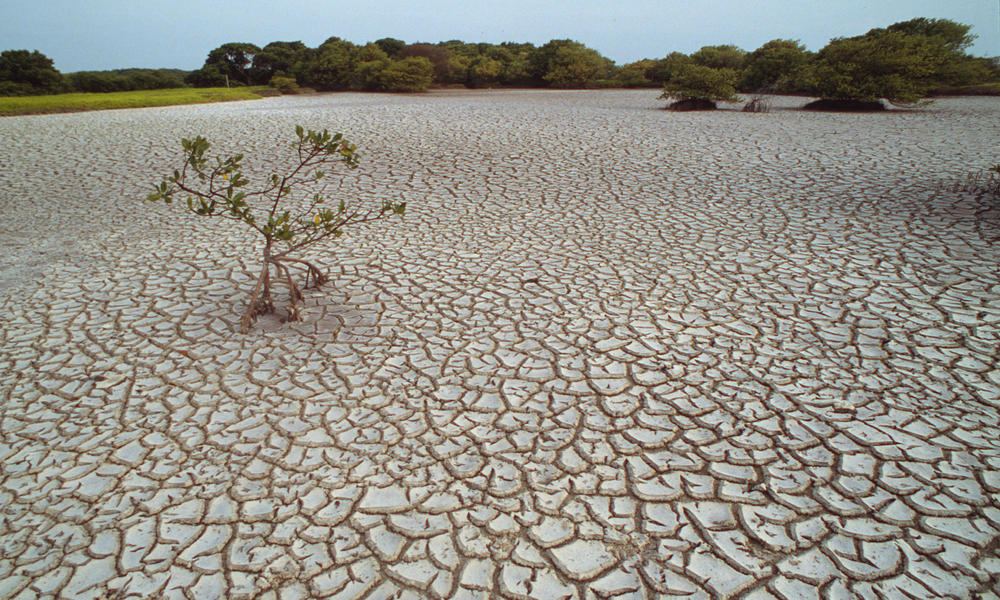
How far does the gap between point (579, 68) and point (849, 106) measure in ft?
35.8

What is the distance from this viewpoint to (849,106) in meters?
12.7

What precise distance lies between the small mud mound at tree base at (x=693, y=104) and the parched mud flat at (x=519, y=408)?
8646mm

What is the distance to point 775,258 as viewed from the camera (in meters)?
4.12

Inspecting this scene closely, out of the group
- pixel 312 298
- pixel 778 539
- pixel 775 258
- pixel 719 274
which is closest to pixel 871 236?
pixel 775 258

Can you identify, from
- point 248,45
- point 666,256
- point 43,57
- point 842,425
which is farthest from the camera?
point 248,45

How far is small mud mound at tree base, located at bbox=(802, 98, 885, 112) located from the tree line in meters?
0.23

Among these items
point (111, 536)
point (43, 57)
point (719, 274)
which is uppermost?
point (43, 57)

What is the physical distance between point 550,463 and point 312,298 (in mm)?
2103

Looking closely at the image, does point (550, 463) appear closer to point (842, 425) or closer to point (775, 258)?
point (842, 425)

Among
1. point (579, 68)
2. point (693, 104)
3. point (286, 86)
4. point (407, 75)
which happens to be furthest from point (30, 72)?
point (693, 104)

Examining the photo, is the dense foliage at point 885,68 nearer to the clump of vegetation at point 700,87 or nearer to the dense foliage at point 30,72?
the clump of vegetation at point 700,87

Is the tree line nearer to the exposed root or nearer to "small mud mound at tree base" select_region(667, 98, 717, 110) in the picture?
"small mud mound at tree base" select_region(667, 98, 717, 110)

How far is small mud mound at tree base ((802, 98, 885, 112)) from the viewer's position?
12609 millimetres

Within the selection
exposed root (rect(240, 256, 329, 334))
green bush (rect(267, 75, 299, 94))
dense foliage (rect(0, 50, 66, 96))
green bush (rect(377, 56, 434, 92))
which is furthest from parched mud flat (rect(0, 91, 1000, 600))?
dense foliage (rect(0, 50, 66, 96))
